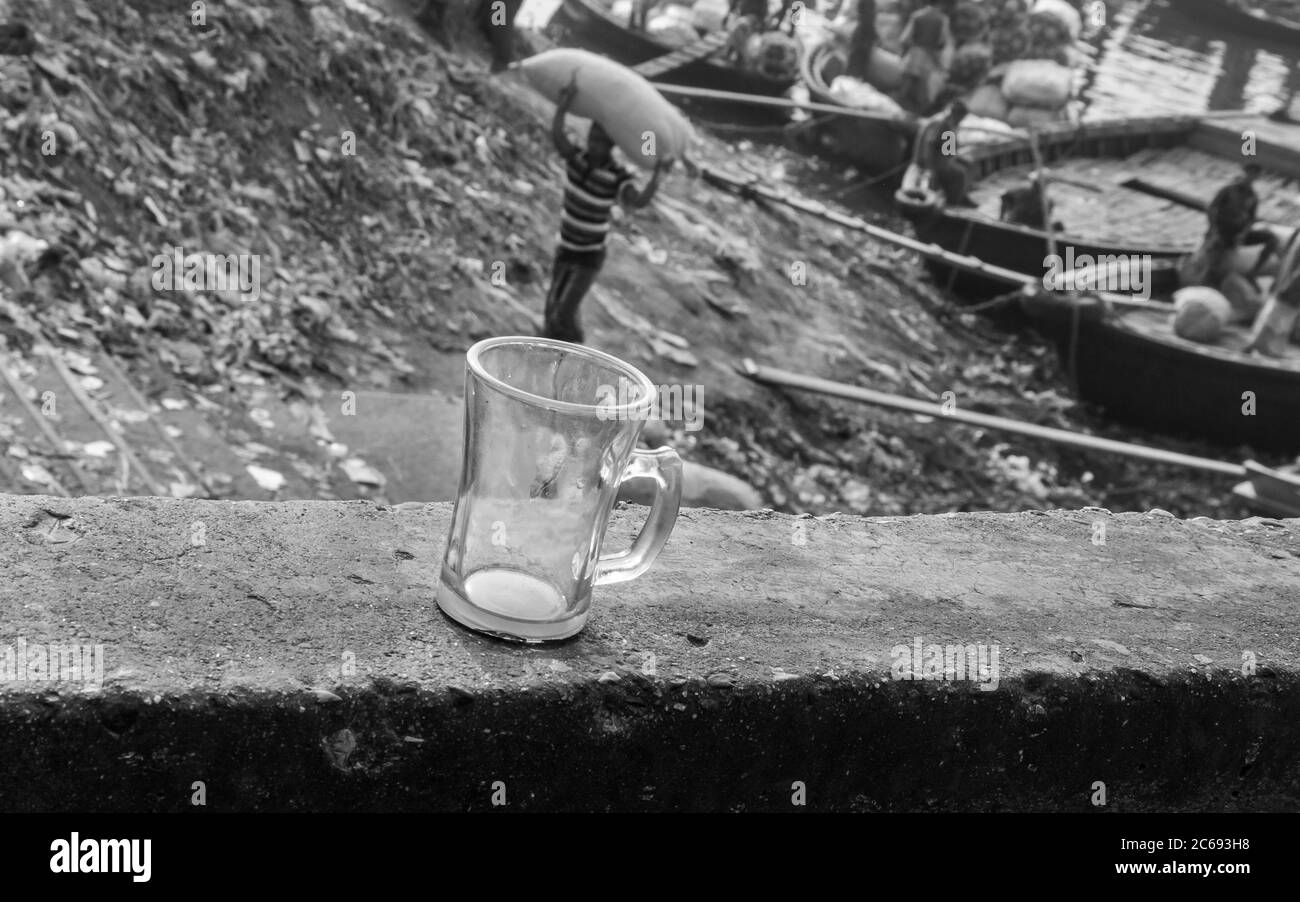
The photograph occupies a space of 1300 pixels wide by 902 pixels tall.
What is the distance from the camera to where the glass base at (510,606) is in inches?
64.1

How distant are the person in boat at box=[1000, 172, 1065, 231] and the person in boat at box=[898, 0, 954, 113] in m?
4.32

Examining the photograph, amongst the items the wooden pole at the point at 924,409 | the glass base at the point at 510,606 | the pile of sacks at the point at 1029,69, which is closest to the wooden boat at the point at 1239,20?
the pile of sacks at the point at 1029,69

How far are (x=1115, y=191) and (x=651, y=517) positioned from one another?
1574cm

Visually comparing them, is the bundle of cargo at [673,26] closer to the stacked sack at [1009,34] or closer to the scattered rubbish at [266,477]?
the stacked sack at [1009,34]

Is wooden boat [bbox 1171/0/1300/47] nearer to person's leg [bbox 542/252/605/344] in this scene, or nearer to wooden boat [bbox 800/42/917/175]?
wooden boat [bbox 800/42/917/175]

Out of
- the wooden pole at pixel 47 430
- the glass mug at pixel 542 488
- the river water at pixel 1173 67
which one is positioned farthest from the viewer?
the river water at pixel 1173 67

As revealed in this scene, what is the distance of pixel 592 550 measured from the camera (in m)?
1.64

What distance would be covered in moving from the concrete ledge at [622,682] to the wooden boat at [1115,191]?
11.9 m

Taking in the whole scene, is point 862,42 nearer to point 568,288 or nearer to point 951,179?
point 951,179

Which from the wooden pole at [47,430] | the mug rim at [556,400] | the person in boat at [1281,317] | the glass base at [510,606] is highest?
the mug rim at [556,400]

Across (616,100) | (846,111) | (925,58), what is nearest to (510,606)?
(616,100)

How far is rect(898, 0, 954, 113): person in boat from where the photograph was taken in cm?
1839

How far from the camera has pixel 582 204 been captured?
6.86 meters

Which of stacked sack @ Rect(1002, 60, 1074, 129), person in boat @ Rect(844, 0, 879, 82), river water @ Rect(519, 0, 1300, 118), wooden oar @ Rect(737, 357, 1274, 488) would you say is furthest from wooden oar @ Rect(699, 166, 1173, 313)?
river water @ Rect(519, 0, 1300, 118)
